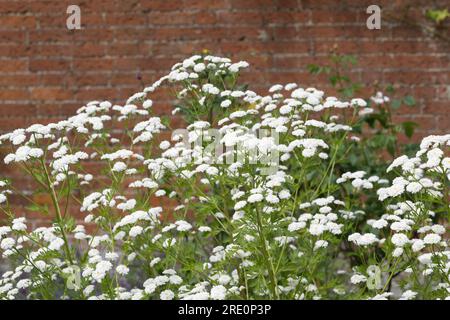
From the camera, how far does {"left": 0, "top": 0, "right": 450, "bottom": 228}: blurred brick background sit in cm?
465

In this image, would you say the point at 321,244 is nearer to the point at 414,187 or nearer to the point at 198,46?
the point at 414,187

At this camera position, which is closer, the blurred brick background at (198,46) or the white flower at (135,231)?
the white flower at (135,231)

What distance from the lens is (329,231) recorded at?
2766 millimetres

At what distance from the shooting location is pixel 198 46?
15.3 feet

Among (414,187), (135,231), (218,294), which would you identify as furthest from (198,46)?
(218,294)

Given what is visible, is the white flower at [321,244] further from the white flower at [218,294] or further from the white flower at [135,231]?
the white flower at [135,231]

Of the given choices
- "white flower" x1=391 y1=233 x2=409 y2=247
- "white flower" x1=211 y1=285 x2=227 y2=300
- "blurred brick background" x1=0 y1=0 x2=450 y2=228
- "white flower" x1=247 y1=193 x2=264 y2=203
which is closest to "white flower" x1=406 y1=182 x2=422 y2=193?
"white flower" x1=391 y1=233 x2=409 y2=247

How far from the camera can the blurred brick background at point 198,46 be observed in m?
4.65

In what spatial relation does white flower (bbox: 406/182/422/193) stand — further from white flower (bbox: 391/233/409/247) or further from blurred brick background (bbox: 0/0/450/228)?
blurred brick background (bbox: 0/0/450/228)

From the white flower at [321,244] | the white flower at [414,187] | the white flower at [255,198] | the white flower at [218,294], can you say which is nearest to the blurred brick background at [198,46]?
the white flower at [321,244]

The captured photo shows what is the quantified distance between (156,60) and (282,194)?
2.18 meters

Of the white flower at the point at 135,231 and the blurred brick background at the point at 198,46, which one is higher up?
the blurred brick background at the point at 198,46
